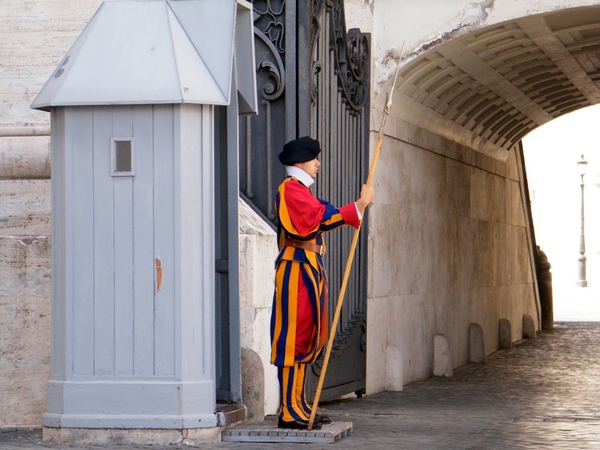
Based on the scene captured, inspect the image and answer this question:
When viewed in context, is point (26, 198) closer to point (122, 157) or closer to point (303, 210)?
point (122, 157)

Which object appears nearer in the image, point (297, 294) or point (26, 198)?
point (297, 294)

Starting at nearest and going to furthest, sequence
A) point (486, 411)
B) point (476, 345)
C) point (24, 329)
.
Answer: point (24, 329), point (486, 411), point (476, 345)

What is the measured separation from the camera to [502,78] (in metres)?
12.3

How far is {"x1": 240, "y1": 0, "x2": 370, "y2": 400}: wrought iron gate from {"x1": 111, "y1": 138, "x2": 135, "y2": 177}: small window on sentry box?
6.23 feet

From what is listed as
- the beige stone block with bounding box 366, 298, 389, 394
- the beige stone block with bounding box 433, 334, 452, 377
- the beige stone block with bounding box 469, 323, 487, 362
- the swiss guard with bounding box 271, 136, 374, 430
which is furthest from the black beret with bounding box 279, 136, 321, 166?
the beige stone block with bounding box 469, 323, 487, 362

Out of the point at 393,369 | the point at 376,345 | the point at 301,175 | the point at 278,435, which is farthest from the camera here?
the point at 393,369

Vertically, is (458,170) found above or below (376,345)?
above

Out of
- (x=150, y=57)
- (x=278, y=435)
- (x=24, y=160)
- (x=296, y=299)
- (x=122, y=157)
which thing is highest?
(x=150, y=57)

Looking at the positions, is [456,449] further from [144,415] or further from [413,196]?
[413,196]

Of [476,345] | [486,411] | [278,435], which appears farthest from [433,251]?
[278,435]

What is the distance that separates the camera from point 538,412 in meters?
8.46

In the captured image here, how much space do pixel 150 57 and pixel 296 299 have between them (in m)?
1.41

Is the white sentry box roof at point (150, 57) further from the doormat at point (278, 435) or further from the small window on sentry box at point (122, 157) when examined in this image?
the doormat at point (278, 435)

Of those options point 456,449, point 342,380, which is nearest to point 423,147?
point 342,380
